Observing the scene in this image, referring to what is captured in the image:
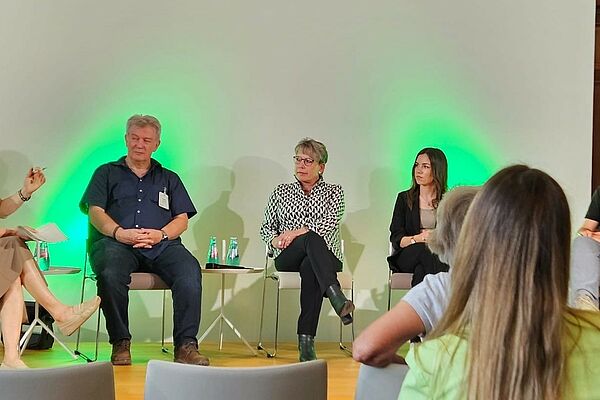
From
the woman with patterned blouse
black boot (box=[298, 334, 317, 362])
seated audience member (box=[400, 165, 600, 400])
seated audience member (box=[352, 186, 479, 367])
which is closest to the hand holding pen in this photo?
the woman with patterned blouse

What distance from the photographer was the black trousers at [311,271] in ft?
15.6

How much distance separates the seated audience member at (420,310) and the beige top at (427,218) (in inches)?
136

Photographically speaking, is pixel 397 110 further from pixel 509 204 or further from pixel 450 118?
pixel 509 204

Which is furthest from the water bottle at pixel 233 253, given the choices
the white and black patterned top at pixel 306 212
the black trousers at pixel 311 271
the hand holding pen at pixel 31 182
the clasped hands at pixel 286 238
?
the hand holding pen at pixel 31 182

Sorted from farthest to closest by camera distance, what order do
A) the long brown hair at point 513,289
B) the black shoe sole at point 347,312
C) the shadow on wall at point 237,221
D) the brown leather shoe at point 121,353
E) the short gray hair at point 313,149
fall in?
the shadow on wall at point 237,221, the short gray hair at point 313,149, the black shoe sole at point 347,312, the brown leather shoe at point 121,353, the long brown hair at point 513,289

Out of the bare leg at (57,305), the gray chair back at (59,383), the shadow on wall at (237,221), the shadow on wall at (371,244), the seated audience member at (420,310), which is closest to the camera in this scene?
the gray chair back at (59,383)

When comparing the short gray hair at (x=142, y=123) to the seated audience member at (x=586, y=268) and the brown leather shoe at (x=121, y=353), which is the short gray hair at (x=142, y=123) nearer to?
the brown leather shoe at (x=121, y=353)

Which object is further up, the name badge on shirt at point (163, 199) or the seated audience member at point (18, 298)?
the name badge on shirt at point (163, 199)

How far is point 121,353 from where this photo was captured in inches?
176

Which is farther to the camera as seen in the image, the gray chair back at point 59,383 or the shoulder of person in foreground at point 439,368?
the gray chair back at point 59,383

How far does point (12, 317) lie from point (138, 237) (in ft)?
2.88

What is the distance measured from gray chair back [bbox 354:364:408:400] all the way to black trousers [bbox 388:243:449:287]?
3.30m

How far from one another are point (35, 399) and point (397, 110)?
463cm

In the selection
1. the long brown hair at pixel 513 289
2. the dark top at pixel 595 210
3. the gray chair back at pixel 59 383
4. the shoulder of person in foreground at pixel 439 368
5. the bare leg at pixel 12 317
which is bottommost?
the bare leg at pixel 12 317
